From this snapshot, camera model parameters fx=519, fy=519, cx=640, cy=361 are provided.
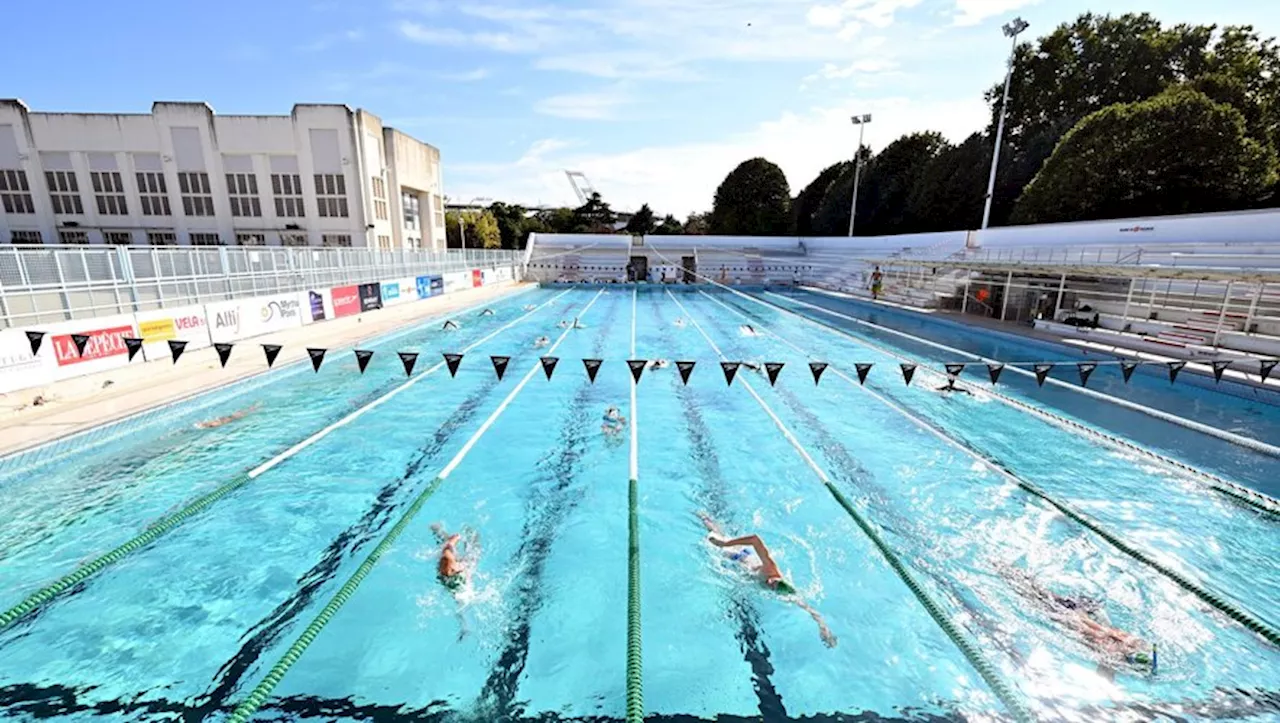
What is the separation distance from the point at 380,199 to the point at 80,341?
1230 inches

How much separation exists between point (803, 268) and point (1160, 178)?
22147 millimetres

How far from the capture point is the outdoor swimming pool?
A: 14.1 feet

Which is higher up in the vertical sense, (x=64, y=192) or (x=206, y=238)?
(x=64, y=192)

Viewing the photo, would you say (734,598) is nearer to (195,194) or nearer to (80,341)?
(80,341)

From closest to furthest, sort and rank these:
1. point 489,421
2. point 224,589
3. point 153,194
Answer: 1. point 224,589
2. point 489,421
3. point 153,194

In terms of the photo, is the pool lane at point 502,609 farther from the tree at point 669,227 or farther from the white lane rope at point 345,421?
the tree at point 669,227

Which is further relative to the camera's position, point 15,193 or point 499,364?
point 15,193

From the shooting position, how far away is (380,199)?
1479 inches

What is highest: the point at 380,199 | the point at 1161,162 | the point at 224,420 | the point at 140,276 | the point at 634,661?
the point at 1161,162

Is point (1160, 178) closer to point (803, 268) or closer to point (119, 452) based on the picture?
point (803, 268)

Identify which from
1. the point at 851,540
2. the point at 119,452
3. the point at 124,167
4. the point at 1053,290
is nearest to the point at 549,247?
the point at 124,167

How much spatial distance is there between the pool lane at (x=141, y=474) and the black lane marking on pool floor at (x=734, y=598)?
6.89 meters

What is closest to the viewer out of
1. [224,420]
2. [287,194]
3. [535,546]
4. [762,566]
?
[762,566]

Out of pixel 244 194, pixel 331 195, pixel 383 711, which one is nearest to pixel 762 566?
pixel 383 711
